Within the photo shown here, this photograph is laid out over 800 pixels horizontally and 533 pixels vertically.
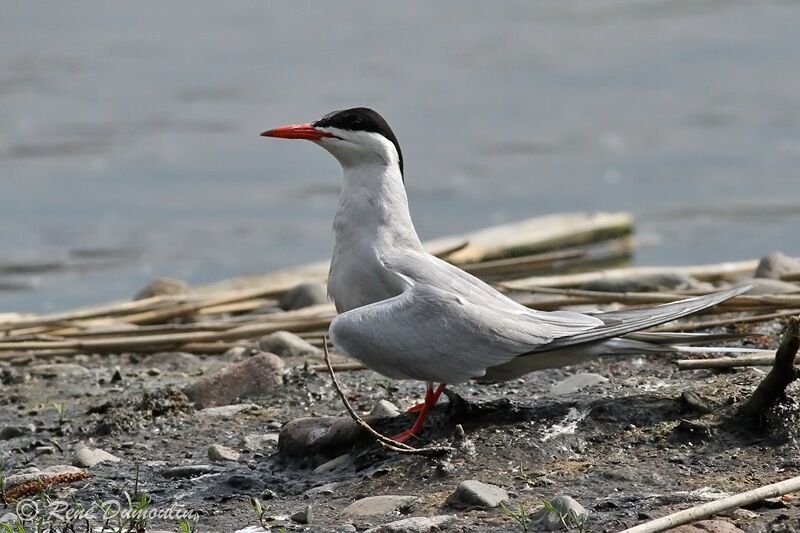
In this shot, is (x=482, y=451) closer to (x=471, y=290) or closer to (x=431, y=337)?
(x=431, y=337)

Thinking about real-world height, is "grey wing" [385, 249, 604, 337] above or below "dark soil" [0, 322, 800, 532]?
above

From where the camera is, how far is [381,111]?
41.8ft

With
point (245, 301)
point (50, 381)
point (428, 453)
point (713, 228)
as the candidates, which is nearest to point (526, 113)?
point (713, 228)

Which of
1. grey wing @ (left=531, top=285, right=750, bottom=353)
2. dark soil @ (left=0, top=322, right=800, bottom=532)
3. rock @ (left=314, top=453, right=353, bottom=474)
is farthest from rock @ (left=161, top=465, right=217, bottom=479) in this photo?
grey wing @ (left=531, top=285, right=750, bottom=353)

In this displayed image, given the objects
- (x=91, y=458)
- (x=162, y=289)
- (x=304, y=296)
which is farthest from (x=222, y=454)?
(x=162, y=289)

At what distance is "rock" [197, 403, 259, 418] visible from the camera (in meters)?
5.05

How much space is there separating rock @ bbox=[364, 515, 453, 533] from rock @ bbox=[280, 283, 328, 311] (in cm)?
322

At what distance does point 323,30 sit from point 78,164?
5094 mm

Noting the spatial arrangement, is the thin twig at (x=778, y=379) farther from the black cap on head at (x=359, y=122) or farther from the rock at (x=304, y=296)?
the rock at (x=304, y=296)

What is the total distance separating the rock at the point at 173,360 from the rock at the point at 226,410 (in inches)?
36.2

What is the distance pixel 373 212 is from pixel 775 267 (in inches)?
107

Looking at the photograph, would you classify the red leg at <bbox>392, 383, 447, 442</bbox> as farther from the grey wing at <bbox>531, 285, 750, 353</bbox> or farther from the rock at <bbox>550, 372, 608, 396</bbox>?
the rock at <bbox>550, 372, 608, 396</bbox>

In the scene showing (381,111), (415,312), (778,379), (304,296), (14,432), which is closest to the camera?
(778,379)

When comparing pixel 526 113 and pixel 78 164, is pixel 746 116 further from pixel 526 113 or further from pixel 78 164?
pixel 78 164
